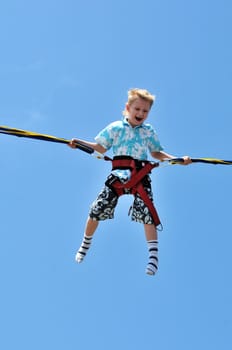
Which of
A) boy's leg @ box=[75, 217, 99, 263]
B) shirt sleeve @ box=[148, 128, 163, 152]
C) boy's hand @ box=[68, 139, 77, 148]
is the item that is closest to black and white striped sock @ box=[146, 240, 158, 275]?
boy's leg @ box=[75, 217, 99, 263]

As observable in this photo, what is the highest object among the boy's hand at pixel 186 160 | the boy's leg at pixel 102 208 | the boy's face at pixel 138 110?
the boy's face at pixel 138 110

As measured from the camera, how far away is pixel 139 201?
1121 cm

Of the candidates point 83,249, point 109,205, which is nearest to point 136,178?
point 109,205

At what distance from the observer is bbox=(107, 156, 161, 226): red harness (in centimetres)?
1110

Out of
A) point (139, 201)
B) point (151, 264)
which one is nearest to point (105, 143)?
point (139, 201)

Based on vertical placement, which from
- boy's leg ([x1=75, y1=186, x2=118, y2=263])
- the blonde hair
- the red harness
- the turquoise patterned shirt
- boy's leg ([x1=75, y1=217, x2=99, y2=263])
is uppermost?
the blonde hair

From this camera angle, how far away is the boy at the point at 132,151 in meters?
11.1

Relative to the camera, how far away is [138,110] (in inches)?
436

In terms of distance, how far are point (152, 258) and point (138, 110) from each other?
2179 millimetres

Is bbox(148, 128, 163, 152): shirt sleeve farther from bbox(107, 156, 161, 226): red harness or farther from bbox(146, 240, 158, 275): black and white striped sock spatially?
bbox(146, 240, 158, 275): black and white striped sock

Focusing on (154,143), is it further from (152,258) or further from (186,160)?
(152,258)

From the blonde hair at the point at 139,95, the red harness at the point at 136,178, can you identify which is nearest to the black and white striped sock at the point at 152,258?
the red harness at the point at 136,178

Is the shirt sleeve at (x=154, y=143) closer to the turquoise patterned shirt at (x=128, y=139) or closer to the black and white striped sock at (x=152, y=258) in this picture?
the turquoise patterned shirt at (x=128, y=139)

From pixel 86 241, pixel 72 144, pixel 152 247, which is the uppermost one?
pixel 72 144
